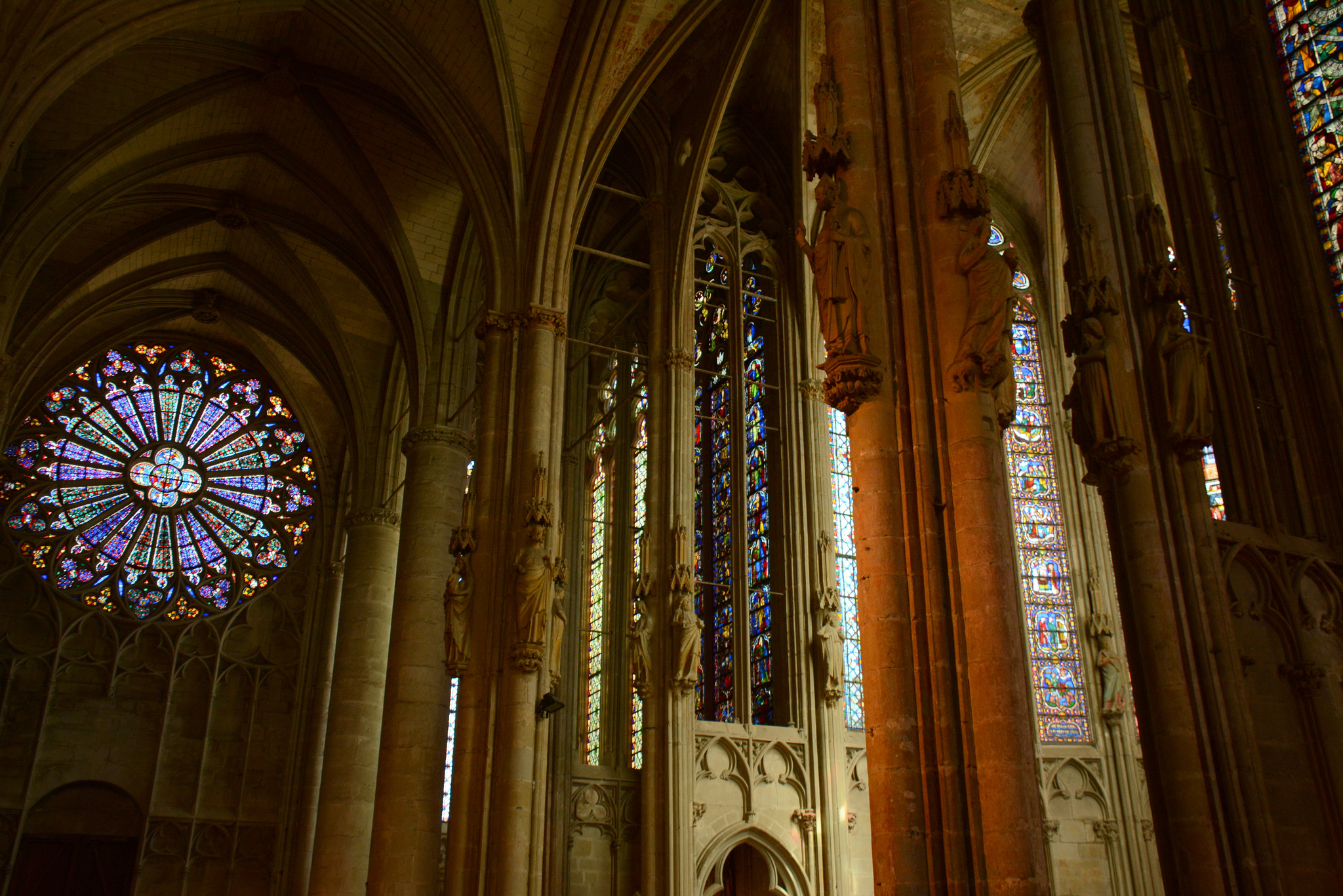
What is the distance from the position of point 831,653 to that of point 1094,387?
744cm

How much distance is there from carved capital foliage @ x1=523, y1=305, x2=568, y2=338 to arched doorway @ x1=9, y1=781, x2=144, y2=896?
1286 centimetres

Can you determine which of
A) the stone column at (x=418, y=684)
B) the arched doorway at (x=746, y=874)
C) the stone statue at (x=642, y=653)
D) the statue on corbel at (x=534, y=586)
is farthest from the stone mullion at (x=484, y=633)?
the arched doorway at (x=746, y=874)

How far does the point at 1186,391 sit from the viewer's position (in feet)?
30.5

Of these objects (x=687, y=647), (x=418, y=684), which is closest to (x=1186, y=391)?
(x=687, y=647)

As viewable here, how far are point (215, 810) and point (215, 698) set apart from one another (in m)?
2.09

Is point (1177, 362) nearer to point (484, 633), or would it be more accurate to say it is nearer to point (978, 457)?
point (978, 457)

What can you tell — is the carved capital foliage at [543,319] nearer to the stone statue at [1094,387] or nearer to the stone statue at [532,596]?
the stone statue at [532,596]

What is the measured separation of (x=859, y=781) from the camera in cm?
1619

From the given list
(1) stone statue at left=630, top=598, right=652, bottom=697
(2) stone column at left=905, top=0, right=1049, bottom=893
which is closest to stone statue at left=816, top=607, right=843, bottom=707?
(1) stone statue at left=630, top=598, right=652, bottom=697

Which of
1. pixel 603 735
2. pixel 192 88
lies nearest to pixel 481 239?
pixel 192 88

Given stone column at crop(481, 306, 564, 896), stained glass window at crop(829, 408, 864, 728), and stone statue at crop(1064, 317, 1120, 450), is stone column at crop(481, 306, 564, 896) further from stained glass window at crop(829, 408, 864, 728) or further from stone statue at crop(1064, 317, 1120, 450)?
stone statue at crop(1064, 317, 1120, 450)

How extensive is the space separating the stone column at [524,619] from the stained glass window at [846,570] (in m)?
4.69

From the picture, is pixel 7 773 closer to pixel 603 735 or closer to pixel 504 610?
pixel 603 735

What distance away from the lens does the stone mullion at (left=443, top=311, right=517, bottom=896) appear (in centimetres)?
1259
